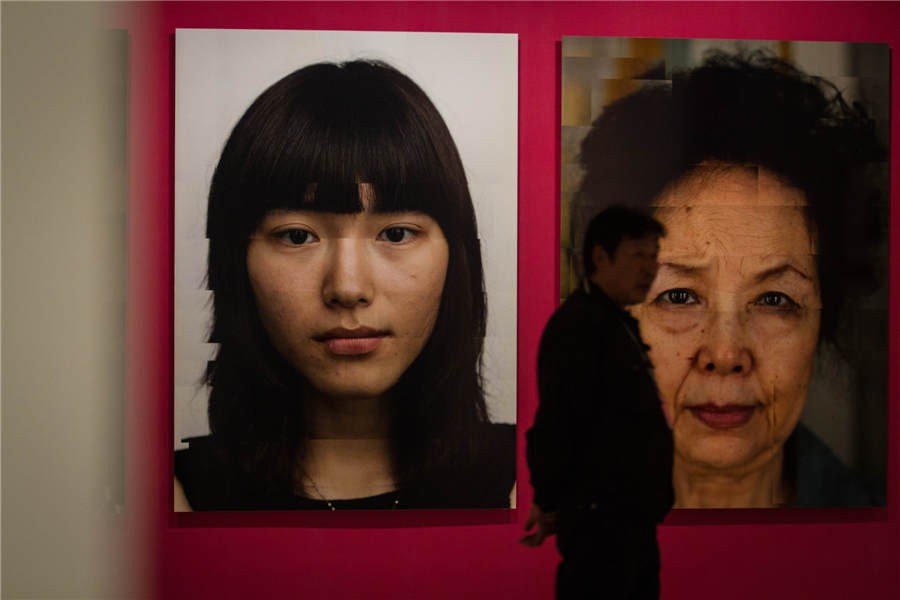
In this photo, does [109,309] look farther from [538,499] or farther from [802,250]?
[802,250]

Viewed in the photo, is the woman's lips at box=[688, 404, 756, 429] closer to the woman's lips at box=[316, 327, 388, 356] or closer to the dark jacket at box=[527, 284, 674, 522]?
the dark jacket at box=[527, 284, 674, 522]

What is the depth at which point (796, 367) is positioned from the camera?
2.17 m

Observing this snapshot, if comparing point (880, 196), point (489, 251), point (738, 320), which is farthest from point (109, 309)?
point (880, 196)

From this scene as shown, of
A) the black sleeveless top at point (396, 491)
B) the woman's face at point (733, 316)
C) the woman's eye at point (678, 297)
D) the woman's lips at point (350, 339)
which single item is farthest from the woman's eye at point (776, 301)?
the woman's lips at point (350, 339)

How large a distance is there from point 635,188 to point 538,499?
2.55 ft

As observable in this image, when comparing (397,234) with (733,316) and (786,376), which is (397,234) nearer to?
(733,316)

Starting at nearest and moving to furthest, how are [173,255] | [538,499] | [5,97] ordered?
1. [5,97]
2. [538,499]
3. [173,255]

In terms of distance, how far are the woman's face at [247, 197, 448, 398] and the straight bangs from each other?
43 millimetres

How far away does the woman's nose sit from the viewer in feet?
6.86

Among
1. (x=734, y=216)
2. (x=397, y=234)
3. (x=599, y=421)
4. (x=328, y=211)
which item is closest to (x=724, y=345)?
(x=734, y=216)

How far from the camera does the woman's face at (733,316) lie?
83.9 inches

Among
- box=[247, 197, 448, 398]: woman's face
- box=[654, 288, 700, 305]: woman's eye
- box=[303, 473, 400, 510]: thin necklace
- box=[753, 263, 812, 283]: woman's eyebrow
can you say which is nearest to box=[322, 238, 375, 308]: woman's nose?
box=[247, 197, 448, 398]: woman's face

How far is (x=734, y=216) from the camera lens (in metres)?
2.15

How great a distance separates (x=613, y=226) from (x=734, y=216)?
0.29 m
